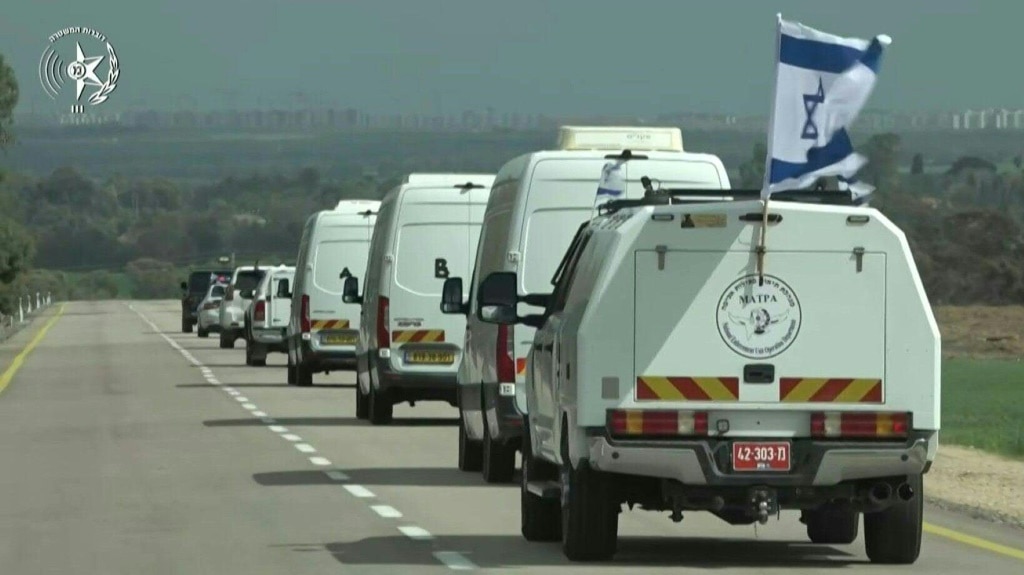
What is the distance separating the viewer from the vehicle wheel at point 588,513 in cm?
1441

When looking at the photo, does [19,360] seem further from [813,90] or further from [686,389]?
[686,389]

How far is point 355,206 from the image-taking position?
38.2 meters

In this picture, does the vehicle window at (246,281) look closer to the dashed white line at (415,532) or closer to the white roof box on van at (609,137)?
the white roof box on van at (609,137)

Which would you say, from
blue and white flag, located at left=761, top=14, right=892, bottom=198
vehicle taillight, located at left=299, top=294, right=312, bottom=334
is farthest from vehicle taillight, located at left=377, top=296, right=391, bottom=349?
blue and white flag, located at left=761, top=14, right=892, bottom=198

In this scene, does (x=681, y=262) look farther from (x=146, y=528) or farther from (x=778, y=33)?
(x=146, y=528)

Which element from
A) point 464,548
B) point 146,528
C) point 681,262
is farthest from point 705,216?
point 146,528

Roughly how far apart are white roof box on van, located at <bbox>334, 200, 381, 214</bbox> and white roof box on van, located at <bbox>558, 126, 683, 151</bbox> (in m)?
16.6

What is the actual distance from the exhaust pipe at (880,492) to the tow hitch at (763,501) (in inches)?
20.9

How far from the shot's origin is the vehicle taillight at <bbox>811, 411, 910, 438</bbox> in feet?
46.5

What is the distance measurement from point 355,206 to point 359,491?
18.3m

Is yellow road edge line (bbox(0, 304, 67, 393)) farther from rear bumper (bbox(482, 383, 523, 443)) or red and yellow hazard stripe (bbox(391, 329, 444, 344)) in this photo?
rear bumper (bbox(482, 383, 523, 443))

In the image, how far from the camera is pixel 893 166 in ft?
597

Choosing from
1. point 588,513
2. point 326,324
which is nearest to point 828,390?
point 588,513

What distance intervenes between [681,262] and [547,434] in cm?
179
